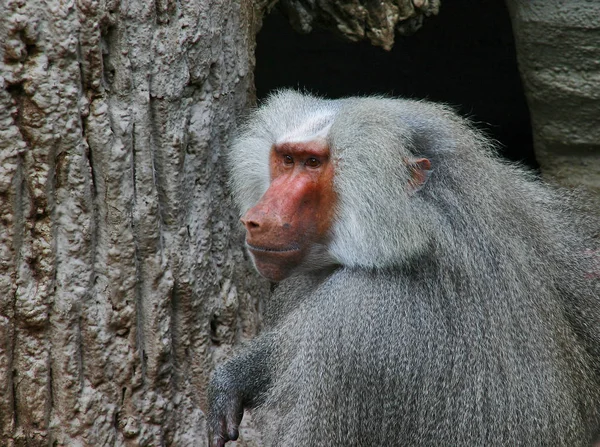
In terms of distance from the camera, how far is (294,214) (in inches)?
112

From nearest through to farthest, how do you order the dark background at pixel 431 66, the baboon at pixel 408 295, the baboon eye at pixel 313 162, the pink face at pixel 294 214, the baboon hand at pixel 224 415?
the baboon at pixel 408 295, the pink face at pixel 294 214, the baboon eye at pixel 313 162, the baboon hand at pixel 224 415, the dark background at pixel 431 66

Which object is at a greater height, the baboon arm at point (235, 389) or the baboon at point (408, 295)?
the baboon at point (408, 295)

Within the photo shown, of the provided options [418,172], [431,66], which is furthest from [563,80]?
[418,172]

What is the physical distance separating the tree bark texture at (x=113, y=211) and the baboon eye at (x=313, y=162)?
54 cm

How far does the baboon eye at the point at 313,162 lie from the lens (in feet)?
9.57

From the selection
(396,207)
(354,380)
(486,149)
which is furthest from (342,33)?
(354,380)

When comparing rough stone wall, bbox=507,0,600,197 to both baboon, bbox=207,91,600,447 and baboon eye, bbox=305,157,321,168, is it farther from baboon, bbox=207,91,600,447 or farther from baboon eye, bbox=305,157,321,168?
baboon eye, bbox=305,157,321,168

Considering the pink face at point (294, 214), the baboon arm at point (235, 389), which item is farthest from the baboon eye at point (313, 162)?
the baboon arm at point (235, 389)

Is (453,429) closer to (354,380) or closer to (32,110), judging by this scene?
(354,380)

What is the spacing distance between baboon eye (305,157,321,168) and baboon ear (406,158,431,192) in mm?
338

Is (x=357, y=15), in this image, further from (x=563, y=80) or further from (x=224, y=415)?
(x=224, y=415)

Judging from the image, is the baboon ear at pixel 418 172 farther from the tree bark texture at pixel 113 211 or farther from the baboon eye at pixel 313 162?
the tree bark texture at pixel 113 211

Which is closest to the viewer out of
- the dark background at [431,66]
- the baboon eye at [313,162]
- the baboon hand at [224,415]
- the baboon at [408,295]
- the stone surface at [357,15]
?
the baboon at [408,295]

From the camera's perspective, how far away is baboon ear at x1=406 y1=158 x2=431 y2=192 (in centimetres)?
278
